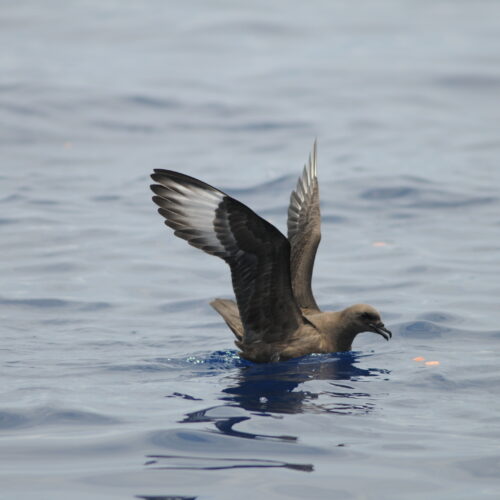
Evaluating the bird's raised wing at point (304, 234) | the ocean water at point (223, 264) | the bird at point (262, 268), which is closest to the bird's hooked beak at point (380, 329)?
the bird at point (262, 268)

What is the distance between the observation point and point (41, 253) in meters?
11.4

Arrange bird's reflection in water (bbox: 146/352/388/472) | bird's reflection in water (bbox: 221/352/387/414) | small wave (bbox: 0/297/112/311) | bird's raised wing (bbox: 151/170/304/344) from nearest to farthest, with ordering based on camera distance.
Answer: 1. bird's reflection in water (bbox: 146/352/388/472)
2. bird's reflection in water (bbox: 221/352/387/414)
3. bird's raised wing (bbox: 151/170/304/344)
4. small wave (bbox: 0/297/112/311)

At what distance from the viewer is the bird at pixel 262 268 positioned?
7125 millimetres

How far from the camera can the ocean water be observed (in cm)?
610

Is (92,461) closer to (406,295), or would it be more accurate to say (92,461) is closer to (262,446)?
(262,446)

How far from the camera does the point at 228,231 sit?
7.17 metres

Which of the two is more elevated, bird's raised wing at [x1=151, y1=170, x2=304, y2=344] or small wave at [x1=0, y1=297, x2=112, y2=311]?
bird's raised wing at [x1=151, y1=170, x2=304, y2=344]

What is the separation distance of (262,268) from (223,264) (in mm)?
3878

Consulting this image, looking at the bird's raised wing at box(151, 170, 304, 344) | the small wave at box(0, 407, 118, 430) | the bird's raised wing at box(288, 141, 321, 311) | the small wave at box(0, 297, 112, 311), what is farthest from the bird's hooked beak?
the small wave at box(0, 297, 112, 311)

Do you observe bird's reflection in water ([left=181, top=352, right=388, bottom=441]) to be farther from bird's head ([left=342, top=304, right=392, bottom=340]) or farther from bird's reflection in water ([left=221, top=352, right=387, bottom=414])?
bird's head ([left=342, top=304, right=392, bottom=340])

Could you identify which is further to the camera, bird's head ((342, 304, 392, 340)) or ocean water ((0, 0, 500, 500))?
bird's head ((342, 304, 392, 340))

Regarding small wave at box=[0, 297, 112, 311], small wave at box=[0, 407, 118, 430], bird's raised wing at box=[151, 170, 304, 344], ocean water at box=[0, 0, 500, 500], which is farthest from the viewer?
small wave at box=[0, 297, 112, 311]

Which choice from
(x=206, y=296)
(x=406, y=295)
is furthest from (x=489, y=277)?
(x=206, y=296)

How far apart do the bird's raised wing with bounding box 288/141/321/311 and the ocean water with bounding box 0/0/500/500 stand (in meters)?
0.63
